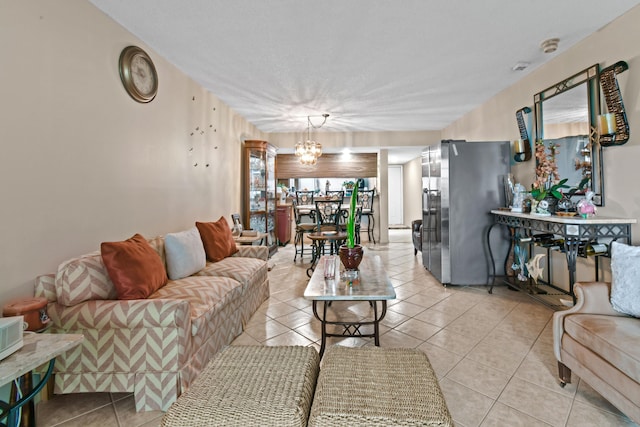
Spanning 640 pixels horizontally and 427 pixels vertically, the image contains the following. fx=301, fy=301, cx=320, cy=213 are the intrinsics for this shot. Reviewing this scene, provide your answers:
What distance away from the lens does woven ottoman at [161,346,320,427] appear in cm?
100

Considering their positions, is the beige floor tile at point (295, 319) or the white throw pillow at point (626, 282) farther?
the beige floor tile at point (295, 319)

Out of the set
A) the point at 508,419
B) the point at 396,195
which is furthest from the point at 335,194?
the point at 508,419

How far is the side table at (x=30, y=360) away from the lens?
41.4 inches

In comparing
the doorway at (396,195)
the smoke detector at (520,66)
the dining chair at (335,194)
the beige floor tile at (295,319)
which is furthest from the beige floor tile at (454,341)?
the doorway at (396,195)

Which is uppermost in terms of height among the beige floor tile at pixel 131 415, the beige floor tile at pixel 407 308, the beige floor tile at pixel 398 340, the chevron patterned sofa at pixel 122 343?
the chevron patterned sofa at pixel 122 343

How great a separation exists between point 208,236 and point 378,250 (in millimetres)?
Answer: 3949

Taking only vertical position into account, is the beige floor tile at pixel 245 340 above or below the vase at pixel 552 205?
below

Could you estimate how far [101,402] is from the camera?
1738 millimetres

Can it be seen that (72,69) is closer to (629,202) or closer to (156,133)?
(156,133)

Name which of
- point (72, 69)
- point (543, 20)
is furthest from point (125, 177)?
point (543, 20)

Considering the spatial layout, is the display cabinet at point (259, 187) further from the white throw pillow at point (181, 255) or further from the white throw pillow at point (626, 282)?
the white throw pillow at point (626, 282)

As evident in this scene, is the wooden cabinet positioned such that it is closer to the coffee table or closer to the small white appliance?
the coffee table

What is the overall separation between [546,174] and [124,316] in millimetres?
3739

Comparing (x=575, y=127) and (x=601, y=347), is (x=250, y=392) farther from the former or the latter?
(x=575, y=127)
